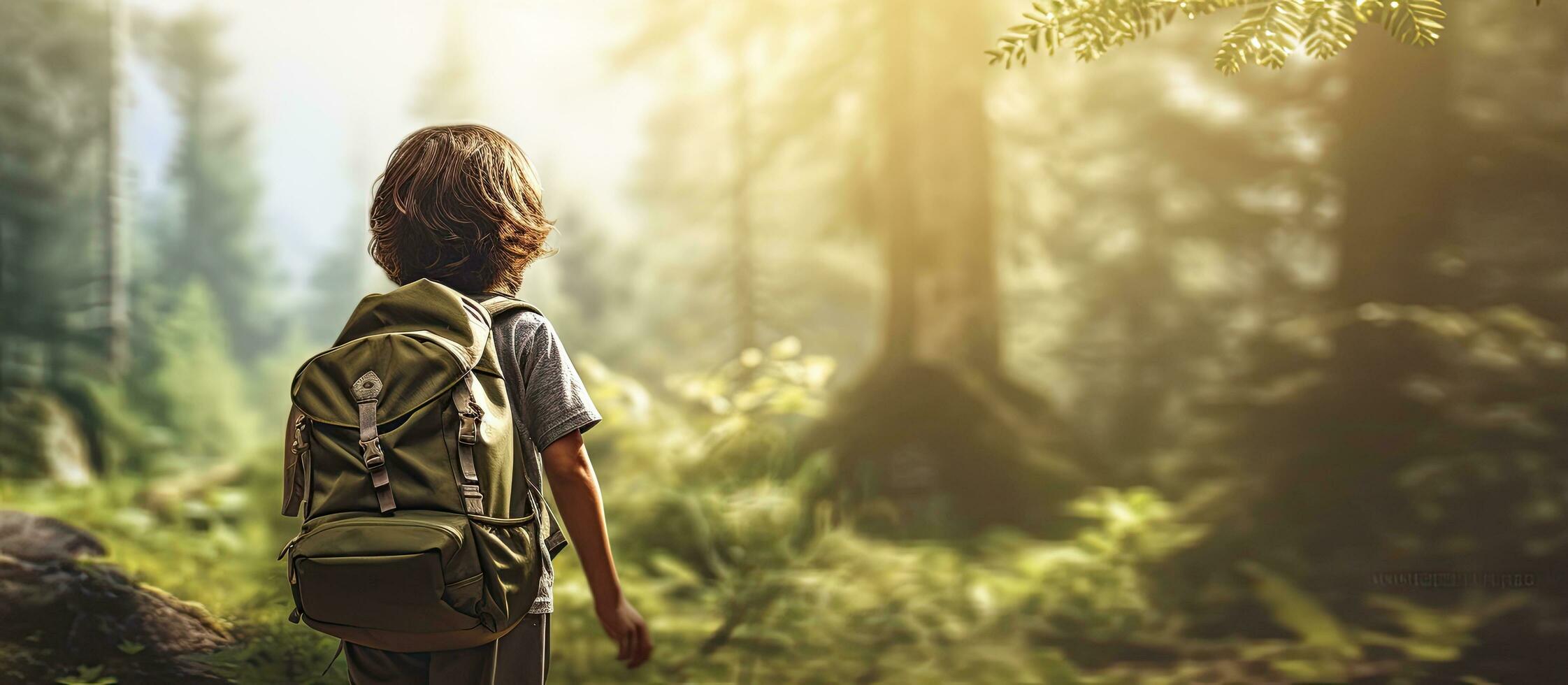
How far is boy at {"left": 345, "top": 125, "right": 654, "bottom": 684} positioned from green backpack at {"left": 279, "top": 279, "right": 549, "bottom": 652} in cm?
11

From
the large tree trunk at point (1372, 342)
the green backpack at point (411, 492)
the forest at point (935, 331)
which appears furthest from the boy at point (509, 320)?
the large tree trunk at point (1372, 342)

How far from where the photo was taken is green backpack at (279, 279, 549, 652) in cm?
153

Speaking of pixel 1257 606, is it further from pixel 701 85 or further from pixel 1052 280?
pixel 701 85

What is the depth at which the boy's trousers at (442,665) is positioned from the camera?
1645 mm

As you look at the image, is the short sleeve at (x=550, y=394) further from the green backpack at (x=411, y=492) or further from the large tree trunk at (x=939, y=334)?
the large tree trunk at (x=939, y=334)

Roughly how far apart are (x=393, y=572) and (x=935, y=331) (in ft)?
12.3

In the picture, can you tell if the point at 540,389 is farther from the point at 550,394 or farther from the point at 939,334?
the point at 939,334

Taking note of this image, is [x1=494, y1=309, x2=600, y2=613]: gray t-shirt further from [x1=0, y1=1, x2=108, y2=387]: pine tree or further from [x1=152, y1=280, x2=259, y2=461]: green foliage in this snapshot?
[x1=0, y1=1, x2=108, y2=387]: pine tree

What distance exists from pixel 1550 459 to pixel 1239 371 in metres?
1.32

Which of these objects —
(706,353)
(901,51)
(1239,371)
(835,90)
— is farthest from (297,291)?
(1239,371)

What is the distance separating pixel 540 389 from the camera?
1756mm

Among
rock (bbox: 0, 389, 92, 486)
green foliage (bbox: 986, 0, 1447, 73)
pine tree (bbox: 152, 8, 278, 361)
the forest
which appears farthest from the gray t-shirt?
rock (bbox: 0, 389, 92, 486)

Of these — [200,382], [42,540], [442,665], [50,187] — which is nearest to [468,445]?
[442,665]

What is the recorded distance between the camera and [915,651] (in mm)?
4043
